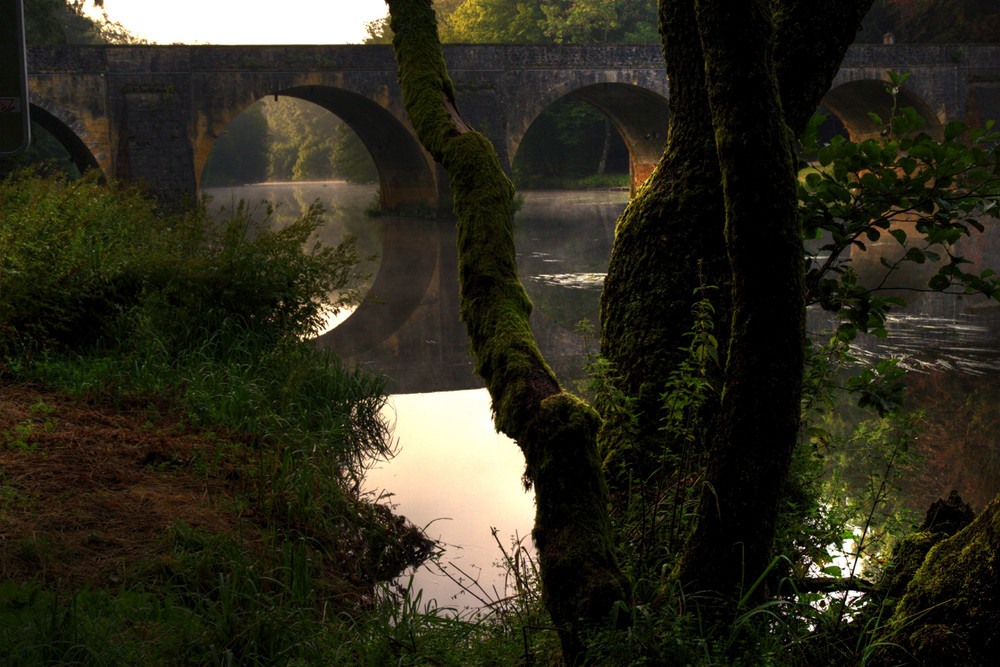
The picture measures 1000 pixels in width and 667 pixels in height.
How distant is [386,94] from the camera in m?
20.7

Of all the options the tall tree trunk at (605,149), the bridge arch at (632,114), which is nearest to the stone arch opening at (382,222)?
the bridge arch at (632,114)

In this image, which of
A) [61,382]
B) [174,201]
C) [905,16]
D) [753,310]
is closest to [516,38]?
[905,16]

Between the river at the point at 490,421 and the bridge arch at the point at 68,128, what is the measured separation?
10.1 meters

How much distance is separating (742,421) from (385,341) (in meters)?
6.14

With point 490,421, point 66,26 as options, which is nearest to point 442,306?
point 490,421

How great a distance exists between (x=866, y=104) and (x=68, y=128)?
68.5 feet

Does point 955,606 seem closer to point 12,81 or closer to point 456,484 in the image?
point 12,81

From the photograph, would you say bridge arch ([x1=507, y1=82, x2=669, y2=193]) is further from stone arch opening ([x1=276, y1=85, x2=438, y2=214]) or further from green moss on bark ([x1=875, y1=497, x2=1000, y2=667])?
green moss on bark ([x1=875, y1=497, x2=1000, y2=667])

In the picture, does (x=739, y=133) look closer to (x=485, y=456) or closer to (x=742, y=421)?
(x=742, y=421)

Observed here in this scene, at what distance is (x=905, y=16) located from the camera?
31.0m

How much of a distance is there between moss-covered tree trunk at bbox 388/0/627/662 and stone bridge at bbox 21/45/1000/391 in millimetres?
8206

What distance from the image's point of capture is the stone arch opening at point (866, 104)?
24.1 m

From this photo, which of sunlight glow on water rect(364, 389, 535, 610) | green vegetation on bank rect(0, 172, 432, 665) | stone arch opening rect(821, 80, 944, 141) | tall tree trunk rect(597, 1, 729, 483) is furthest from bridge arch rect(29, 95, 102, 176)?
stone arch opening rect(821, 80, 944, 141)

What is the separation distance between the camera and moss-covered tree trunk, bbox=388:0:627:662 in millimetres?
2400
